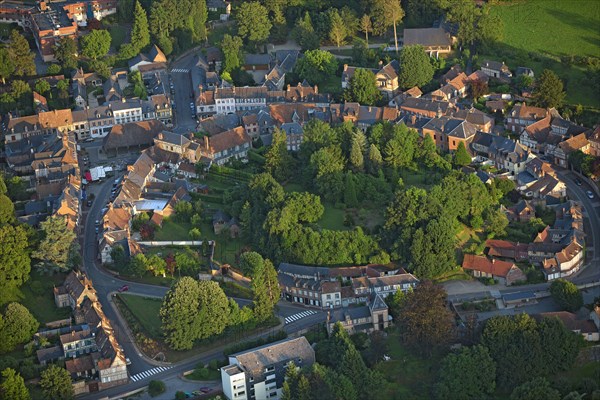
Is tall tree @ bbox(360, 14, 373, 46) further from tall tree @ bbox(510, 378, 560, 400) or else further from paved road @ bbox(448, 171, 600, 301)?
tall tree @ bbox(510, 378, 560, 400)

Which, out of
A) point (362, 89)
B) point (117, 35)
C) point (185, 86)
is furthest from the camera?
point (117, 35)

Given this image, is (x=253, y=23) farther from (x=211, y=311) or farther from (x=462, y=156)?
(x=211, y=311)

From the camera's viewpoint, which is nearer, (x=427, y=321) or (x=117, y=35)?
(x=427, y=321)

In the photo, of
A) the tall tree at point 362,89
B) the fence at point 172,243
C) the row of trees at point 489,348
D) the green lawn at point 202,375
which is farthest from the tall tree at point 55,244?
the tall tree at point 362,89

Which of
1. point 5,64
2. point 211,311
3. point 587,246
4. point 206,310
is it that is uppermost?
point 5,64

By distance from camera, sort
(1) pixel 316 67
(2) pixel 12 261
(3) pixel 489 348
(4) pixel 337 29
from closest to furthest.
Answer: (3) pixel 489 348
(2) pixel 12 261
(1) pixel 316 67
(4) pixel 337 29

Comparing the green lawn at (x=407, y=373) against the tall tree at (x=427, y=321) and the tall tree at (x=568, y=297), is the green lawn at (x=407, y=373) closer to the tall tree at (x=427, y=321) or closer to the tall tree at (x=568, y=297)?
the tall tree at (x=427, y=321)

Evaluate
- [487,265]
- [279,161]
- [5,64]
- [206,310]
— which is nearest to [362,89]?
[279,161]

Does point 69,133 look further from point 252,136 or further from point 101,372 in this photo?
point 101,372
